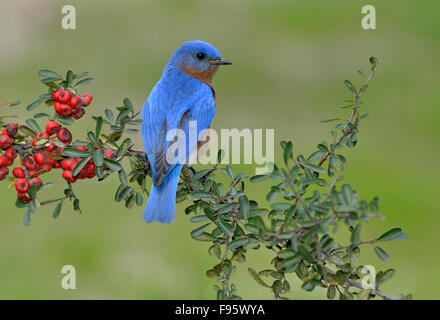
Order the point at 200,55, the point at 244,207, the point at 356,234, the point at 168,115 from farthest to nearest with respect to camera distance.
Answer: the point at 200,55 → the point at 168,115 → the point at 244,207 → the point at 356,234

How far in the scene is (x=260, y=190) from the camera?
5633 millimetres

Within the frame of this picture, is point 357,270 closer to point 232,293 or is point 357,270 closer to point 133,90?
point 232,293

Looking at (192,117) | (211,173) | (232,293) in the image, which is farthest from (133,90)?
(232,293)

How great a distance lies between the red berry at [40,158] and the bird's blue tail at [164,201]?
740 millimetres

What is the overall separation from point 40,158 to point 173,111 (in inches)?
44.0

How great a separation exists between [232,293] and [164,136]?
47.3 inches

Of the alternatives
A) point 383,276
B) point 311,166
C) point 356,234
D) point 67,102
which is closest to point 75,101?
point 67,102

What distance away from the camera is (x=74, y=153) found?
264 centimetres

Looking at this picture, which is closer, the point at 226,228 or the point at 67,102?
the point at 226,228

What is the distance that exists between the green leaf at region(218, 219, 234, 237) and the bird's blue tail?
26.4 inches

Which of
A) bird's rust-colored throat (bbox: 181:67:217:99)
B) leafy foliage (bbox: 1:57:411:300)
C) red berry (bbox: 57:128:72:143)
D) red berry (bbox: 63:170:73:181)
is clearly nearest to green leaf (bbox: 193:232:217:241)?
leafy foliage (bbox: 1:57:411:300)

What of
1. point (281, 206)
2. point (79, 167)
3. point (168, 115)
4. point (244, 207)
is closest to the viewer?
point (281, 206)

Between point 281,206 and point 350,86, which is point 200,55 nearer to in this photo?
point 350,86

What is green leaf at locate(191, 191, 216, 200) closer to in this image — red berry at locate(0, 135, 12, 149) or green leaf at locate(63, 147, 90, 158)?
green leaf at locate(63, 147, 90, 158)
